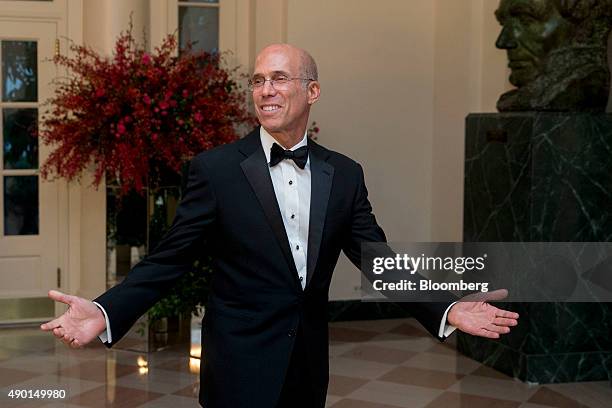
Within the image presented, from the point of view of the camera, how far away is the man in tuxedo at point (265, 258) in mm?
2742

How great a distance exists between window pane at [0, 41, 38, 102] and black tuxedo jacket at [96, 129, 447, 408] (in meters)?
4.63

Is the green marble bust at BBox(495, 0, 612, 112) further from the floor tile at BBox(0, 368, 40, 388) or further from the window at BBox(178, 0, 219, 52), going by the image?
the floor tile at BBox(0, 368, 40, 388)

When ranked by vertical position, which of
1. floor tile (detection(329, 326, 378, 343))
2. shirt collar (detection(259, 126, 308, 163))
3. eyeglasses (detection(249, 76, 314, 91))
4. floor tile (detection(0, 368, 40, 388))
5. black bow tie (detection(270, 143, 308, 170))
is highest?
eyeglasses (detection(249, 76, 314, 91))

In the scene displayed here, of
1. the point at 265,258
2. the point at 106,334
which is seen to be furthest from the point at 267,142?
the point at 106,334

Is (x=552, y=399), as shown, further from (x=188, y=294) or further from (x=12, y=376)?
(x=12, y=376)

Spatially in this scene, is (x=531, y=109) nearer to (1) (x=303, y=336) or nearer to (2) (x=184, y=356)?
(2) (x=184, y=356)

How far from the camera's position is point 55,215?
7.14m

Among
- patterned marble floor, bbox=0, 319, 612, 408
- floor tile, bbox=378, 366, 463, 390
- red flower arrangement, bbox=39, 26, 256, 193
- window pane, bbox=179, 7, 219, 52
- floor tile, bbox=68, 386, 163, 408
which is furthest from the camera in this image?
window pane, bbox=179, 7, 219, 52

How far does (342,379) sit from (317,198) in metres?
3.17

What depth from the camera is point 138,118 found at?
19.6 feet

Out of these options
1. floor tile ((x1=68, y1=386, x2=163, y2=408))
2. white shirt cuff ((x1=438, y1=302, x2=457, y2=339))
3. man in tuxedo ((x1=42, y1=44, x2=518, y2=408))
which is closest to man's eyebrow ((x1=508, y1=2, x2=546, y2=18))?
floor tile ((x1=68, y1=386, x2=163, y2=408))

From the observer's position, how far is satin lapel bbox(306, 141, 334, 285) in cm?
277

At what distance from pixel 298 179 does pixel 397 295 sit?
1.47 ft

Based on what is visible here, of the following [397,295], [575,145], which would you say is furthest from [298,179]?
[575,145]
